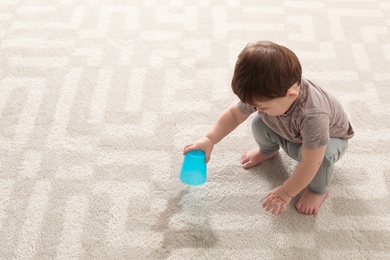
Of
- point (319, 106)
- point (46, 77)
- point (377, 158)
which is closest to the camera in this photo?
point (319, 106)

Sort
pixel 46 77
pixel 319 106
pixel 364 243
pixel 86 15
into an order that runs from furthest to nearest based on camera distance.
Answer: pixel 86 15
pixel 46 77
pixel 364 243
pixel 319 106

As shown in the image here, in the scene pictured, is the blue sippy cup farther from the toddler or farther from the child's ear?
the child's ear

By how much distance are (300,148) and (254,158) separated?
16cm

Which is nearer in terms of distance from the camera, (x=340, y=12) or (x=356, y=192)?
(x=356, y=192)

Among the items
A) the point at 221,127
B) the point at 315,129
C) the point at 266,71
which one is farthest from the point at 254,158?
the point at 266,71

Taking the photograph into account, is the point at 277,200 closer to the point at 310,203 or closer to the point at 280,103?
the point at 310,203

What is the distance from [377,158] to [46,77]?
84 cm

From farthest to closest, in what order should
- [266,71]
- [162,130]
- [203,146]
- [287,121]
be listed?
[162,130] < [203,146] < [287,121] < [266,71]

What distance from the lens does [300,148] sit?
2.85 feet

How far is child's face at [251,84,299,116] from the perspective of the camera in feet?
2.33

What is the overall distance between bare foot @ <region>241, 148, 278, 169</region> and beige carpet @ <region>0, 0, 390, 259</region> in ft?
0.05

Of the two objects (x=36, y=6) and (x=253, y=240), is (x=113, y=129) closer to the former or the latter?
(x=253, y=240)

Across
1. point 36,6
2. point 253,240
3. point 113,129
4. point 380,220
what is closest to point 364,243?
point 380,220

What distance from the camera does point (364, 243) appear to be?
894mm
